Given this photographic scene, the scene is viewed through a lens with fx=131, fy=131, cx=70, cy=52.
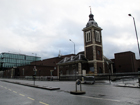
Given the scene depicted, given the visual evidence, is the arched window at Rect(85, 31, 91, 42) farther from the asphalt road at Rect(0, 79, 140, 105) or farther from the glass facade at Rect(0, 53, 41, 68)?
the glass facade at Rect(0, 53, 41, 68)

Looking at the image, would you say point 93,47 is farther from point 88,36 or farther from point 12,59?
point 12,59

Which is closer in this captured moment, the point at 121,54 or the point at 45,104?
the point at 45,104

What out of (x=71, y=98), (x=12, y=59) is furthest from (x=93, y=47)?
(x=12, y=59)

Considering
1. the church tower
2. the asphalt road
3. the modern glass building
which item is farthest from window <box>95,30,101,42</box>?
the modern glass building

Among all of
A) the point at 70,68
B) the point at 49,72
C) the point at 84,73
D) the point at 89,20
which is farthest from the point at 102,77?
the point at 49,72

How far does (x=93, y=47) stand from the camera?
41750mm

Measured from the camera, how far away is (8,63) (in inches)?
4178

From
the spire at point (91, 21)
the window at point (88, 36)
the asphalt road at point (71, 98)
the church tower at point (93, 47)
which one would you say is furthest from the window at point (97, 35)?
the asphalt road at point (71, 98)

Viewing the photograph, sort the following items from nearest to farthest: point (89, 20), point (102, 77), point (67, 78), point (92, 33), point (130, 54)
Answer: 1. point (102, 77)
2. point (67, 78)
3. point (92, 33)
4. point (89, 20)
5. point (130, 54)

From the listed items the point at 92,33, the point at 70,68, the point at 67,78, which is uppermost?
the point at 92,33

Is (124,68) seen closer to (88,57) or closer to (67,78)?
(88,57)

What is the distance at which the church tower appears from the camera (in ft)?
135

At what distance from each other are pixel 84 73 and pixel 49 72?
3403 centimetres

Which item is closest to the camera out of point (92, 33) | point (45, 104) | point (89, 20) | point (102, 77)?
point (45, 104)
